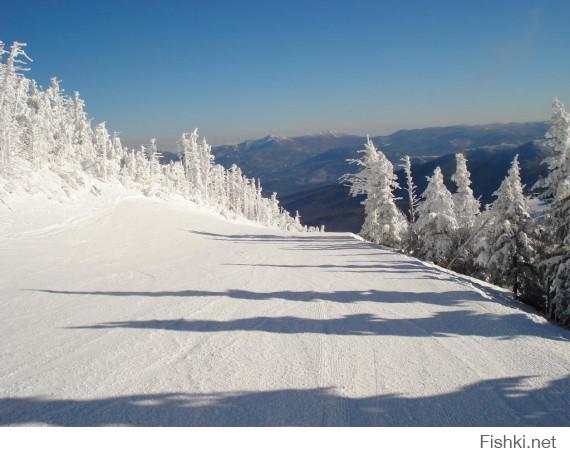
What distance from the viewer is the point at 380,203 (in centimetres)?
3550

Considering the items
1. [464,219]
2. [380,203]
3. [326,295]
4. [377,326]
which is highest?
[377,326]

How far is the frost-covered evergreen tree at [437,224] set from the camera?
26781mm

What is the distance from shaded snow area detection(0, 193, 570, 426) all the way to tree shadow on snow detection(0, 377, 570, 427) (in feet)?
0.06

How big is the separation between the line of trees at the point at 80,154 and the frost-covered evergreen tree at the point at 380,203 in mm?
29378

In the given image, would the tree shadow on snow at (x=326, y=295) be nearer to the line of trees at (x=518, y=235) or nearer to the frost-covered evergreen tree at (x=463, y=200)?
the line of trees at (x=518, y=235)

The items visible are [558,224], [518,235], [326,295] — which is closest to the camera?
[326,295]

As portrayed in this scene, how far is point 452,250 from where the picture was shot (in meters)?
27.1

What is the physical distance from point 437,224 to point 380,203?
9029 mm

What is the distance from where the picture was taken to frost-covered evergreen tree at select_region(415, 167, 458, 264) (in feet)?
87.9

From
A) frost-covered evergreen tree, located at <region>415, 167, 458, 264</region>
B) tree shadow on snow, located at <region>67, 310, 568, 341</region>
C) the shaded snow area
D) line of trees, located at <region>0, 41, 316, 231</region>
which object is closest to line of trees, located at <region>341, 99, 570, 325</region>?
frost-covered evergreen tree, located at <region>415, 167, 458, 264</region>

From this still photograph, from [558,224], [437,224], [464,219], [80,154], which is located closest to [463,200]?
[464,219]

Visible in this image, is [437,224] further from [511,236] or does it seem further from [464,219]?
[511,236]

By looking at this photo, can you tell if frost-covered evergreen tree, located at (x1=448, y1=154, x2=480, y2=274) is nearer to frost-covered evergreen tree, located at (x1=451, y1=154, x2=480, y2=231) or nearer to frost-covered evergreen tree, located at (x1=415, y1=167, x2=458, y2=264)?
frost-covered evergreen tree, located at (x1=451, y1=154, x2=480, y2=231)

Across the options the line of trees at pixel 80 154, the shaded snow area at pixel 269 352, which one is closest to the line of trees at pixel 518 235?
the shaded snow area at pixel 269 352
